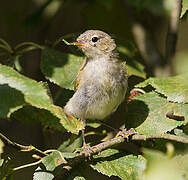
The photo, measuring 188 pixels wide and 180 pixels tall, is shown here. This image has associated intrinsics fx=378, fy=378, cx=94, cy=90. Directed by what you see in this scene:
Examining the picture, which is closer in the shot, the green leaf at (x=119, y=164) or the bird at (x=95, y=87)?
the green leaf at (x=119, y=164)

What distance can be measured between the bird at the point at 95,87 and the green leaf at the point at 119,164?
512 mm

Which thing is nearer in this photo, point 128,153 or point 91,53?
point 128,153

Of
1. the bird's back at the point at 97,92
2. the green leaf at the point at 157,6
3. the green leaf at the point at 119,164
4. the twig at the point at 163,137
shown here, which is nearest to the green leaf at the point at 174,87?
the twig at the point at 163,137

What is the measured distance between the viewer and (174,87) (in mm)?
1963

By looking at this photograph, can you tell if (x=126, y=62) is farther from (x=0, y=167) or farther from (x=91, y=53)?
(x=0, y=167)

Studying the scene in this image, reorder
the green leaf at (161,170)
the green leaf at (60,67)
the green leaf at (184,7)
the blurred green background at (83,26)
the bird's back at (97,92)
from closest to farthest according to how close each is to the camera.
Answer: the green leaf at (161,170) < the green leaf at (184,7) < the green leaf at (60,67) < the bird's back at (97,92) < the blurred green background at (83,26)

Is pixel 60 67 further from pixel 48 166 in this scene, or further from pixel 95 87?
pixel 48 166

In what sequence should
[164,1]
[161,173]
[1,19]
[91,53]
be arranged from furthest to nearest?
[1,19] < [164,1] < [91,53] < [161,173]

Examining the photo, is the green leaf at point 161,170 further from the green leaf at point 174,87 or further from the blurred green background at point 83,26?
the blurred green background at point 83,26

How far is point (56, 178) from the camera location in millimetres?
1976

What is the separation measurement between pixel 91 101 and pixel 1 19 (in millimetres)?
2798

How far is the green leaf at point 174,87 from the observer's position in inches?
74.7

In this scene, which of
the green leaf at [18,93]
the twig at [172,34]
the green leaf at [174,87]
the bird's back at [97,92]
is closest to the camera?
the green leaf at [18,93]

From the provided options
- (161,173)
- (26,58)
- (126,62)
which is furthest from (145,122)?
(26,58)
